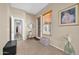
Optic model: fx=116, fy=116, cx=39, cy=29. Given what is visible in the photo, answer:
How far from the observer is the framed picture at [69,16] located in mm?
1633

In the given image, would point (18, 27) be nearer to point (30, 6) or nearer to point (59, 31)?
point (30, 6)

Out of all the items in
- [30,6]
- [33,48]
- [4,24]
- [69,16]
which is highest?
[30,6]

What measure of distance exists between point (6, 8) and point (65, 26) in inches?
36.2

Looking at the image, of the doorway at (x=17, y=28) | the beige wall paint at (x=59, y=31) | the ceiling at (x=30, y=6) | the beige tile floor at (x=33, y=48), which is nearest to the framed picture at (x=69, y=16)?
the beige wall paint at (x=59, y=31)

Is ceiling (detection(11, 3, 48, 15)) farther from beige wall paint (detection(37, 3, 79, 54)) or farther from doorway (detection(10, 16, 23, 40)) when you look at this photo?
doorway (detection(10, 16, 23, 40))

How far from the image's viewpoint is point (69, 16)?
1695mm

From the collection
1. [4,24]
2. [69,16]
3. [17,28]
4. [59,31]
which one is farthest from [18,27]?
[69,16]

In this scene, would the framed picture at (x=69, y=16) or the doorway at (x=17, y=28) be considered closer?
the framed picture at (x=69, y=16)

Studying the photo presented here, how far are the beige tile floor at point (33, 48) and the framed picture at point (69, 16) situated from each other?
441 millimetres

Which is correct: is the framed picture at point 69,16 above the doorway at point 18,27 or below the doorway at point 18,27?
above

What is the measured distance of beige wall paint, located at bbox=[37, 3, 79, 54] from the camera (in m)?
1.65

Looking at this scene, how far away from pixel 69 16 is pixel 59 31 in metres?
0.27

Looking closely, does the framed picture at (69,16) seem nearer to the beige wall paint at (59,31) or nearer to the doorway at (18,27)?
the beige wall paint at (59,31)

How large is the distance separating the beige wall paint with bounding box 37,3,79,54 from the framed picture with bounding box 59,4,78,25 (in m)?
0.06
